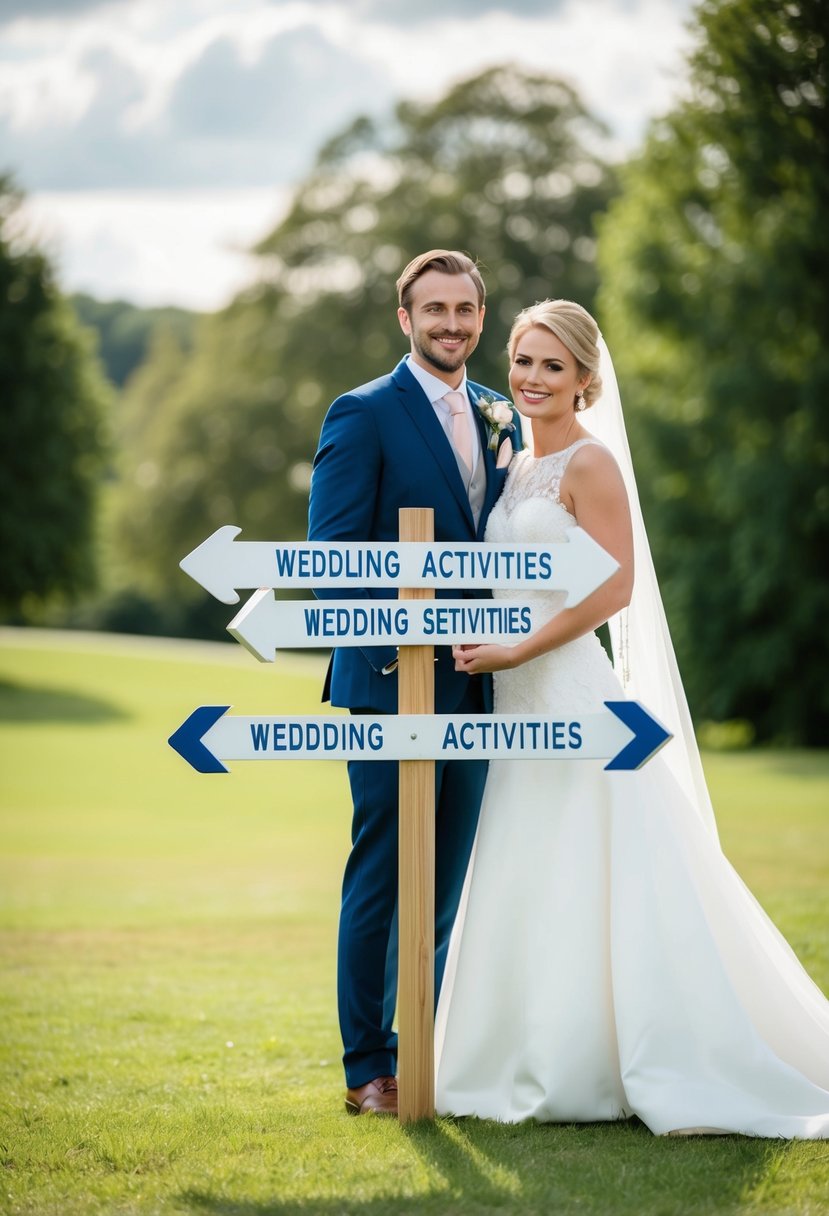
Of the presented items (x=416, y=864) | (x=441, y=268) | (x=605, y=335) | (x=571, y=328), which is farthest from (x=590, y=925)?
(x=605, y=335)

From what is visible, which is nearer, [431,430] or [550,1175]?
[550,1175]

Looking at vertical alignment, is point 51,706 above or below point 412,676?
above

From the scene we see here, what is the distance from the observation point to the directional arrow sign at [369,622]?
384 centimetres

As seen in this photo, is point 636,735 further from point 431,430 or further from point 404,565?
point 431,430

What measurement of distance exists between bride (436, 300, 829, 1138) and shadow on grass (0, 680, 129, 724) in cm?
2670

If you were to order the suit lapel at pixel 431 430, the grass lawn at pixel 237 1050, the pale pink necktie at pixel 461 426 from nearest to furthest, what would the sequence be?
the grass lawn at pixel 237 1050 → the suit lapel at pixel 431 430 → the pale pink necktie at pixel 461 426

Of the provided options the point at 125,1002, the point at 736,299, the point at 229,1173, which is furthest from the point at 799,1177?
the point at 736,299

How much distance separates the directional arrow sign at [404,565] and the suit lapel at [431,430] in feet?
1.69

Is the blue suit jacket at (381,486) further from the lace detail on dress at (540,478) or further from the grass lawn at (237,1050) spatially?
the grass lawn at (237,1050)

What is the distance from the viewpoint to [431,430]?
4.37m

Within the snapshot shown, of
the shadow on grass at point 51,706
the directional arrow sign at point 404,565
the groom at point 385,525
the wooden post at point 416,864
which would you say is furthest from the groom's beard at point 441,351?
the shadow on grass at point 51,706

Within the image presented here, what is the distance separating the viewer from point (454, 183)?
3359 cm

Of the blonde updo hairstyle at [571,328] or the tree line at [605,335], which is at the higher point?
the tree line at [605,335]

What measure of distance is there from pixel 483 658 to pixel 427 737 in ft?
1.03
